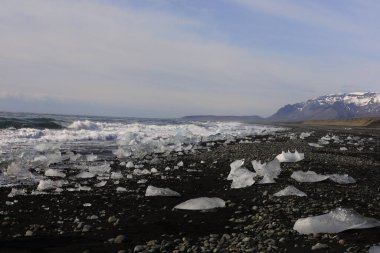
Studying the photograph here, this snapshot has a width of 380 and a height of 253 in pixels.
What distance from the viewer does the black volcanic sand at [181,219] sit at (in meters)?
4.93

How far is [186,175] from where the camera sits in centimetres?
1059

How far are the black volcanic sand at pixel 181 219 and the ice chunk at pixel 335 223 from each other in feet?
0.37

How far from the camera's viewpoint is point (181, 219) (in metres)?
6.32

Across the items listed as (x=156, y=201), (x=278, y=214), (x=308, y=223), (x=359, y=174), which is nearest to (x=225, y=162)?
(x=359, y=174)

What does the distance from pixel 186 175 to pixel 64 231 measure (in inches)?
203

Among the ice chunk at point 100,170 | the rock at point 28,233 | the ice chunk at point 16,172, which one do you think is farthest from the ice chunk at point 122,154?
the rock at point 28,233

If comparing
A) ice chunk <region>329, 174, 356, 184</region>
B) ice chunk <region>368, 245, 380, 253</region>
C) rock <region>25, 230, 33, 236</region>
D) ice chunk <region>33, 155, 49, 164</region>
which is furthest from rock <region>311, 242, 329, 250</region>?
ice chunk <region>33, 155, 49, 164</region>

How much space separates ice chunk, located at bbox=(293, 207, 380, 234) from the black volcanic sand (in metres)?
0.11

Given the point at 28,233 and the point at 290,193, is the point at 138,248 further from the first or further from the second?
the point at 290,193

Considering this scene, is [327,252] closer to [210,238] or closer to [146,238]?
[210,238]

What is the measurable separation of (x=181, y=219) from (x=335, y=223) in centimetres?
221

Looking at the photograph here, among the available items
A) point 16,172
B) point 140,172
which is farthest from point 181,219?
point 16,172

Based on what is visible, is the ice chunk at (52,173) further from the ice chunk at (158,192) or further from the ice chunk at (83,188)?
the ice chunk at (158,192)

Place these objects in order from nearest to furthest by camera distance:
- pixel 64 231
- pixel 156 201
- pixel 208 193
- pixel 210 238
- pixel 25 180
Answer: pixel 210 238 → pixel 64 231 → pixel 156 201 → pixel 208 193 → pixel 25 180
